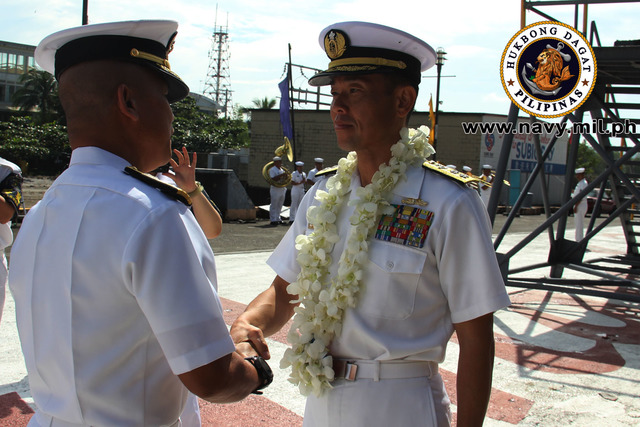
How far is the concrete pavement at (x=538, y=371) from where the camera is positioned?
12.7ft

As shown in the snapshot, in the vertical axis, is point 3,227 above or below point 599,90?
below

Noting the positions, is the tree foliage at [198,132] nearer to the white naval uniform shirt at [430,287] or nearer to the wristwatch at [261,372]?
the white naval uniform shirt at [430,287]

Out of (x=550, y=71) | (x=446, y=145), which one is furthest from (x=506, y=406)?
(x=446, y=145)

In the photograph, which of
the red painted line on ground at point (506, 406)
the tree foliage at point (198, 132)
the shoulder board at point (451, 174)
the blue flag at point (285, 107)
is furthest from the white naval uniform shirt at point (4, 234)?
the tree foliage at point (198, 132)

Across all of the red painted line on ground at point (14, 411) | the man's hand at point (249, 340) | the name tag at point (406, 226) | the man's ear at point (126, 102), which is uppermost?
the man's ear at point (126, 102)

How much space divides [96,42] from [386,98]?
42.0 inches

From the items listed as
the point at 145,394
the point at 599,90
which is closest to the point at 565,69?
the point at 599,90

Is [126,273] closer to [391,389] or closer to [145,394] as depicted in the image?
[145,394]

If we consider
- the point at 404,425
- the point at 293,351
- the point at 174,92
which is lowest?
the point at 404,425

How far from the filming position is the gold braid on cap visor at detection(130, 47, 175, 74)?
168 centimetres

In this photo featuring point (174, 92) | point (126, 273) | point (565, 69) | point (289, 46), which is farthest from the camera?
point (289, 46)

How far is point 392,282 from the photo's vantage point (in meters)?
2.03

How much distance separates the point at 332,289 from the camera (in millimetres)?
2094

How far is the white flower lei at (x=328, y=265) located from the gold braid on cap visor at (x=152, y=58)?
0.85 meters
